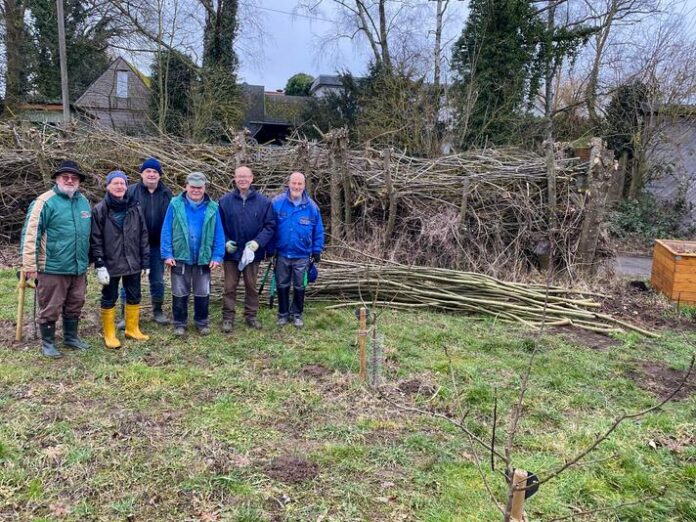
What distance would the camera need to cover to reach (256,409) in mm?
3625

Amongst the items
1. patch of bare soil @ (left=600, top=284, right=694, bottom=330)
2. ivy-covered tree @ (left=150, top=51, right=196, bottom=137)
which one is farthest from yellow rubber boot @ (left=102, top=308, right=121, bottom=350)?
ivy-covered tree @ (left=150, top=51, right=196, bottom=137)

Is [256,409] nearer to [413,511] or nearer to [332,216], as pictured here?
[413,511]

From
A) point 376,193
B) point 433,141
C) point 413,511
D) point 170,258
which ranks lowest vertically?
point 413,511

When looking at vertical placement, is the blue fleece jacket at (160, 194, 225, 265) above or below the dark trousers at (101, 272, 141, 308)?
above

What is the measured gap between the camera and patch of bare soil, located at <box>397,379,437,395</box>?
4.02 meters

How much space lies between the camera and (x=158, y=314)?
559 centimetres

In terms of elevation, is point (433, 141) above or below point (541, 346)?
above

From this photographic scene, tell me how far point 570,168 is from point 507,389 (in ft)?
15.1

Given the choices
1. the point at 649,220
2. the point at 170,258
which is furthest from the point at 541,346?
the point at 649,220

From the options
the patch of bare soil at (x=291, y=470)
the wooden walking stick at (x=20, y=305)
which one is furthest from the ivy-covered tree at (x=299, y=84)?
the patch of bare soil at (x=291, y=470)

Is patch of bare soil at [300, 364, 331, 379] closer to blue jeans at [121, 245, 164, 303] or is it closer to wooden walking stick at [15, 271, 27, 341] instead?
blue jeans at [121, 245, 164, 303]

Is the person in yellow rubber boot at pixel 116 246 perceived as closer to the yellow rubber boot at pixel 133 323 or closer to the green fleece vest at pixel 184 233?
the yellow rubber boot at pixel 133 323

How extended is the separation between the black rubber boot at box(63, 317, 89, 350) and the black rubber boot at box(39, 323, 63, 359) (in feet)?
0.55

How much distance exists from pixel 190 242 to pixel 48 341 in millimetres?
1476
